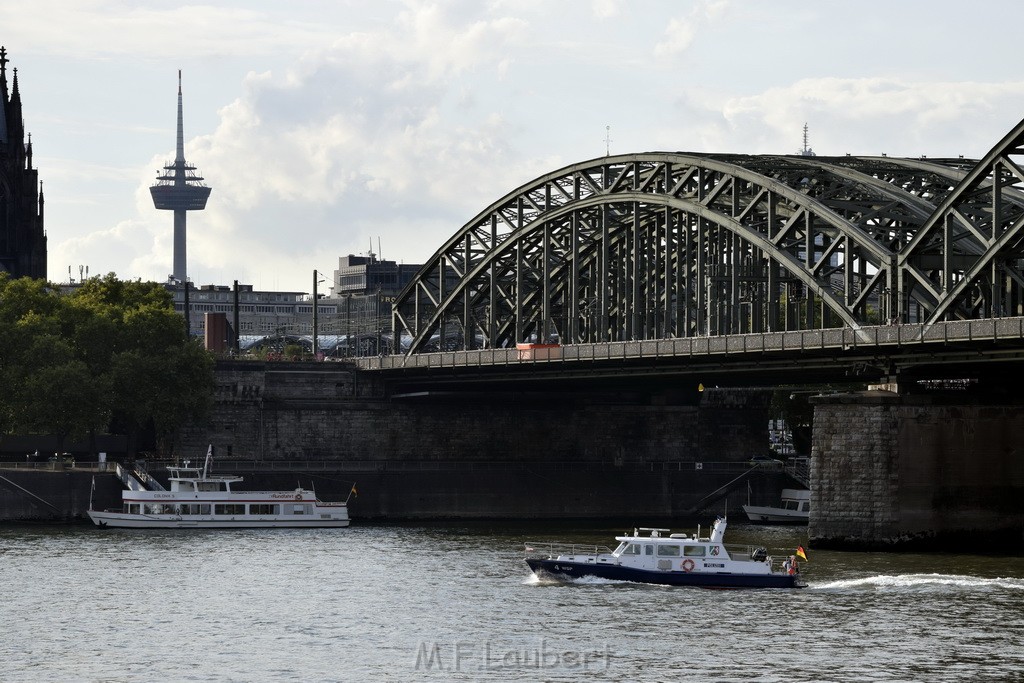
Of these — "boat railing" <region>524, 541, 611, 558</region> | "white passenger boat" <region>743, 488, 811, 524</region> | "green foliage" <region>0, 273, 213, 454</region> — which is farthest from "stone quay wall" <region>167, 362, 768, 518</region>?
"boat railing" <region>524, 541, 611, 558</region>

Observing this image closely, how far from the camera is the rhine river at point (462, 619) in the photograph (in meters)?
61.1

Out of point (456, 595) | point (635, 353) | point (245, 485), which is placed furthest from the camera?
point (245, 485)

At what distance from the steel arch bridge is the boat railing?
16129 mm

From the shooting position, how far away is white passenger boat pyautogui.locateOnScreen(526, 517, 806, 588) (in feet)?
268

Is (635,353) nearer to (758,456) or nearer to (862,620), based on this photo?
(758,456)

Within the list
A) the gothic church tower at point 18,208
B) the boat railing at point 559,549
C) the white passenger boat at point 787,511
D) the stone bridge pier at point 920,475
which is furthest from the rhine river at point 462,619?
the gothic church tower at point 18,208

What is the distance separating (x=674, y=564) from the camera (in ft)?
270

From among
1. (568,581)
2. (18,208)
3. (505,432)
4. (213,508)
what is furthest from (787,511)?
(18,208)

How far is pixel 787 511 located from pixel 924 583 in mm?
43698

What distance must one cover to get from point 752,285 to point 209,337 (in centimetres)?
7038

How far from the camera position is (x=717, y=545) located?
82438mm

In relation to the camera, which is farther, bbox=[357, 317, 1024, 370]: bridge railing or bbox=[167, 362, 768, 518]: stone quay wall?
bbox=[167, 362, 768, 518]: stone quay wall

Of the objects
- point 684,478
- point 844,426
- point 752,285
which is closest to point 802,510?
point 684,478

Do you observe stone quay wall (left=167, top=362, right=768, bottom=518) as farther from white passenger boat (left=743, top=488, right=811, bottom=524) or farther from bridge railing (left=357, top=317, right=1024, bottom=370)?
bridge railing (left=357, top=317, right=1024, bottom=370)
